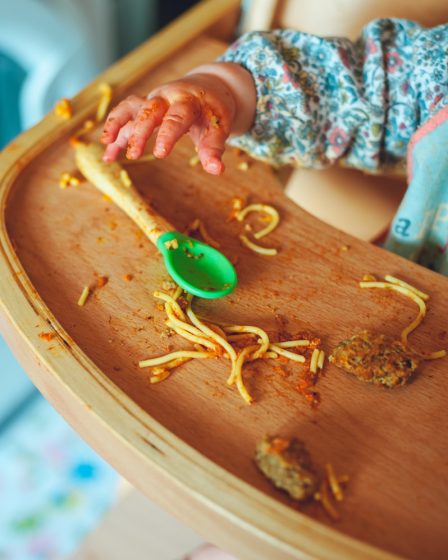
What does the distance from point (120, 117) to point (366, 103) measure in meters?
0.31

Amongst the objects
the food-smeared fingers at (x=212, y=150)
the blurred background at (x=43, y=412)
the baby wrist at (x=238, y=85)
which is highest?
the baby wrist at (x=238, y=85)

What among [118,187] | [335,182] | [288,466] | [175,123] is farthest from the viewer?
[335,182]

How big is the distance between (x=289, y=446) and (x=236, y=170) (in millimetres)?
405

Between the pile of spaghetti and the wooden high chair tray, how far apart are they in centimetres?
1

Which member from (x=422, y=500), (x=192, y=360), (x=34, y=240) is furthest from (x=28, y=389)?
(x=422, y=500)

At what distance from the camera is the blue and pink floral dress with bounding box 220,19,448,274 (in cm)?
78

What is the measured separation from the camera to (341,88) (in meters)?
0.79

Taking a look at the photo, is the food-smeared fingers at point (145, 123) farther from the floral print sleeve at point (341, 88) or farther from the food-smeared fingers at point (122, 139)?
the floral print sleeve at point (341, 88)

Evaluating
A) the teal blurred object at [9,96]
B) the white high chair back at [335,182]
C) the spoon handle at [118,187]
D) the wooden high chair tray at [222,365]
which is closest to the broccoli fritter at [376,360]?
the wooden high chair tray at [222,365]

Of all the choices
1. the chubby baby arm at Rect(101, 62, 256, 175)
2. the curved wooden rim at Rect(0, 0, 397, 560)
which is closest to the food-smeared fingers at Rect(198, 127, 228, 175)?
the chubby baby arm at Rect(101, 62, 256, 175)

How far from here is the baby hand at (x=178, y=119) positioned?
66 centimetres

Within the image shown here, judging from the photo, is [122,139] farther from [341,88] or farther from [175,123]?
[341,88]

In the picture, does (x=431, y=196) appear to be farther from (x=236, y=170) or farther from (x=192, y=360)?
(x=192, y=360)

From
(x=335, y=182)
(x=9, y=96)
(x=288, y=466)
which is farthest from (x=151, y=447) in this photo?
(x=9, y=96)
